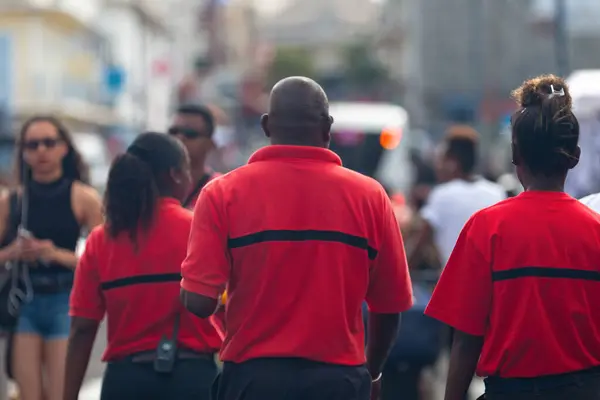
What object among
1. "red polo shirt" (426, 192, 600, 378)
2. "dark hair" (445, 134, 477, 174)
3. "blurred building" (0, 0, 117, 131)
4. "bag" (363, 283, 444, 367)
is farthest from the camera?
"blurred building" (0, 0, 117, 131)

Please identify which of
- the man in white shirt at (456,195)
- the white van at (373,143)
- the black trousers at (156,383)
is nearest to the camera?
the black trousers at (156,383)

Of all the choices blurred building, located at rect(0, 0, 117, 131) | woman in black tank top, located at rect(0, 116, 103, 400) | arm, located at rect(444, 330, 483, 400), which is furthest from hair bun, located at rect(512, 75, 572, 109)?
blurred building, located at rect(0, 0, 117, 131)

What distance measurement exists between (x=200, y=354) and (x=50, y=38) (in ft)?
182

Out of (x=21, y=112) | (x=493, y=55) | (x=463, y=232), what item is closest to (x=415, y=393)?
(x=463, y=232)

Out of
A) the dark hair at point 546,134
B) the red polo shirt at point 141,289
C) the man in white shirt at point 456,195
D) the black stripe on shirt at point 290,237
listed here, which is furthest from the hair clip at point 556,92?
the man in white shirt at point 456,195

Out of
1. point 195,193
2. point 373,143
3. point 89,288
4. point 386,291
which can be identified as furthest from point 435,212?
point 373,143

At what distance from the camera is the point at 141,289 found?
5.31 meters

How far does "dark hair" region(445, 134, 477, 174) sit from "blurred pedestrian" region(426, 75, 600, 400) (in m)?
4.08

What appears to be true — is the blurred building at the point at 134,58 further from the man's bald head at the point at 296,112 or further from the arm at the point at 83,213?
the man's bald head at the point at 296,112

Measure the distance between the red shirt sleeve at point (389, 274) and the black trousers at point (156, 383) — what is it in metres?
0.83

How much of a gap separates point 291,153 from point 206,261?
0.48 meters

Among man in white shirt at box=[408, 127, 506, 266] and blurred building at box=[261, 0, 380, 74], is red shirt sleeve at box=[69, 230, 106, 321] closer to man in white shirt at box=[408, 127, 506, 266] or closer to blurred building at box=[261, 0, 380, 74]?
man in white shirt at box=[408, 127, 506, 266]

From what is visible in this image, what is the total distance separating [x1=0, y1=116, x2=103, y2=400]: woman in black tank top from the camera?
6.85 m

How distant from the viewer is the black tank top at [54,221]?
704 centimetres
